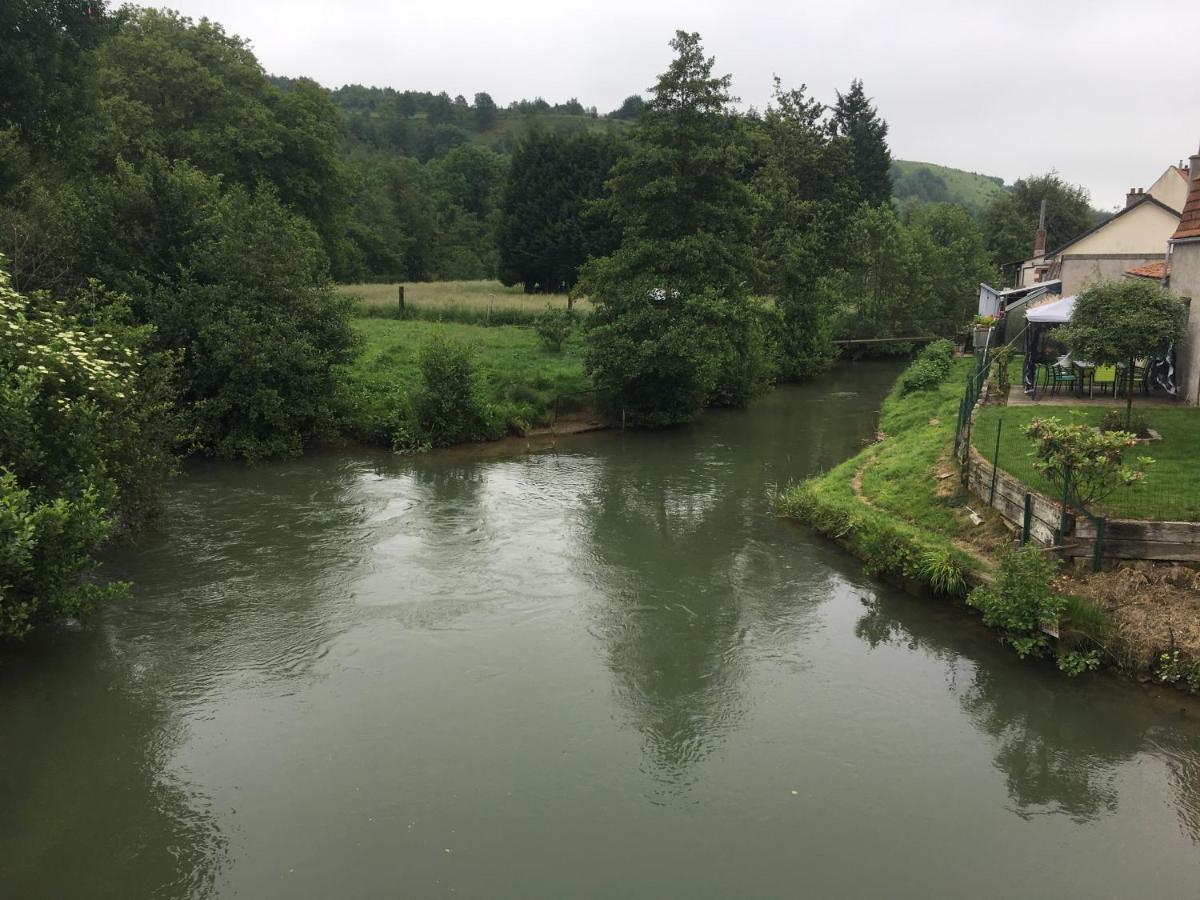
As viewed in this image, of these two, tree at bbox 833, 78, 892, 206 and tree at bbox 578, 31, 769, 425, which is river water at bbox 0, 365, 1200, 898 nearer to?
tree at bbox 578, 31, 769, 425

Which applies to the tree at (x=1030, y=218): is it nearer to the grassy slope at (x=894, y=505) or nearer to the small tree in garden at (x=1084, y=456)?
the grassy slope at (x=894, y=505)

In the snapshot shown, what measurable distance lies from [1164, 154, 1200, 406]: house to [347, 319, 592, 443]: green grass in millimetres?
16152

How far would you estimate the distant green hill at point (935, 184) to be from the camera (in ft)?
561

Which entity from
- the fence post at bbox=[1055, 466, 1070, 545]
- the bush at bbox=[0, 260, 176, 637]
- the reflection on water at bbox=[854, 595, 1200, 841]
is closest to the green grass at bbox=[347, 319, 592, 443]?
the bush at bbox=[0, 260, 176, 637]

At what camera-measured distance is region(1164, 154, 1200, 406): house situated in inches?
642

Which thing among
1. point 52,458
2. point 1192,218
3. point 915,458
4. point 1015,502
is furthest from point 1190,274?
point 52,458

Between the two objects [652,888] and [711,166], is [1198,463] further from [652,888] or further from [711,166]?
[711,166]

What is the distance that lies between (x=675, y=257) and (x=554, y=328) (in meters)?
7.12

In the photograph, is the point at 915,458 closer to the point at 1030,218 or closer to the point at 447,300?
the point at 447,300

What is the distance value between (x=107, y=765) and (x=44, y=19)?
18.3 meters

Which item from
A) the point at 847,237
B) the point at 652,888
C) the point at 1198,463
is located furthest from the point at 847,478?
the point at 847,237

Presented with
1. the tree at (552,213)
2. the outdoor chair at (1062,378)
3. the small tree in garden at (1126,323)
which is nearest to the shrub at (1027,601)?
the small tree in garden at (1126,323)

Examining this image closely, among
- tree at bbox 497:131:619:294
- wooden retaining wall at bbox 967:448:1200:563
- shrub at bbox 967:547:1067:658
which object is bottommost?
shrub at bbox 967:547:1067:658

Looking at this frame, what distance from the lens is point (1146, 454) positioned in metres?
14.1
